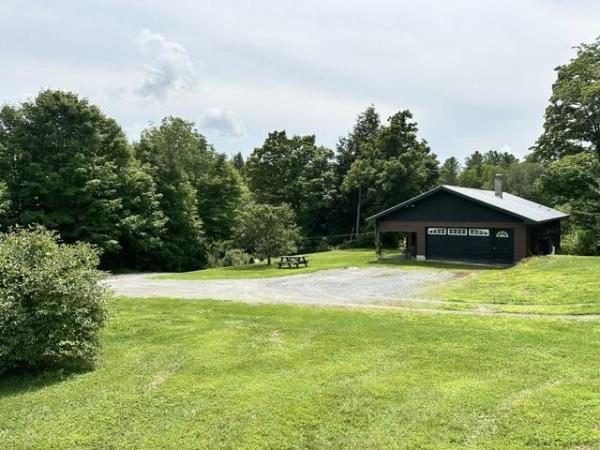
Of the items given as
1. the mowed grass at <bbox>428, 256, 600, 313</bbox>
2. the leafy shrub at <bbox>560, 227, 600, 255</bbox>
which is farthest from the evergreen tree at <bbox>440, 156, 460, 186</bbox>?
the mowed grass at <bbox>428, 256, 600, 313</bbox>

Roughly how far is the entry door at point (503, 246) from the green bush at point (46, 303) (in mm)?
22895

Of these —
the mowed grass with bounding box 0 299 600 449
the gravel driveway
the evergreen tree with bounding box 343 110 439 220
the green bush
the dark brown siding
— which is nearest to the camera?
the mowed grass with bounding box 0 299 600 449

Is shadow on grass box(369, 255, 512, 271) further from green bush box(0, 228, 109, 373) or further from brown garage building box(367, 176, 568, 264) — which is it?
green bush box(0, 228, 109, 373)

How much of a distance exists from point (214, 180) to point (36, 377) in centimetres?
3521

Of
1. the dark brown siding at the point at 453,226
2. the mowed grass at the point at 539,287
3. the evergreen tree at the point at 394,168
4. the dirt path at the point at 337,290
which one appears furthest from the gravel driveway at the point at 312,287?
the evergreen tree at the point at 394,168

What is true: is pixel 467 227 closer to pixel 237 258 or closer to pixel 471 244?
pixel 471 244

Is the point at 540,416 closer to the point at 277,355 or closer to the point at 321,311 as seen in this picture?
the point at 277,355

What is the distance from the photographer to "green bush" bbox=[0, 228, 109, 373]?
7.92 m

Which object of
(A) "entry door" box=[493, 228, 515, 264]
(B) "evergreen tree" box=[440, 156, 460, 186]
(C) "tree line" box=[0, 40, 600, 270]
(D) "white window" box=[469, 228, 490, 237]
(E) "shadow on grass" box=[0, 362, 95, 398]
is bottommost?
(E) "shadow on grass" box=[0, 362, 95, 398]

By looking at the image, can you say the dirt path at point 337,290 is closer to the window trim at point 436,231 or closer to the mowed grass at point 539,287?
the mowed grass at point 539,287

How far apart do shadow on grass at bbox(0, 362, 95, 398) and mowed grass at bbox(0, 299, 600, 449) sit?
0.12ft

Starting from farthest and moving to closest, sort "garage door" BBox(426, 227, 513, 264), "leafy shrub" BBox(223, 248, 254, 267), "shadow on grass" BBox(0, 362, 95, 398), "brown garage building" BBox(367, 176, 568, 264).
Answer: "leafy shrub" BBox(223, 248, 254, 267), "garage door" BBox(426, 227, 513, 264), "brown garage building" BBox(367, 176, 568, 264), "shadow on grass" BBox(0, 362, 95, 398)

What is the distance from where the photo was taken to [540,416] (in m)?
5.74

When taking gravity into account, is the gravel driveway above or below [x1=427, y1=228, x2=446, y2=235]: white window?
below
